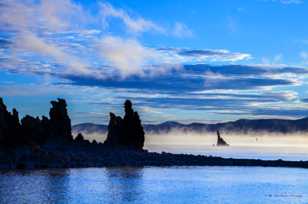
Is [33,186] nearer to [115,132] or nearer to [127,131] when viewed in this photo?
[127,131]

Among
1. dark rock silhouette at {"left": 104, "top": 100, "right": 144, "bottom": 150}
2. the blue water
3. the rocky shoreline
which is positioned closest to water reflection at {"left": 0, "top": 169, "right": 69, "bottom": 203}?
the blue water

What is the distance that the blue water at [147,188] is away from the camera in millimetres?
62125

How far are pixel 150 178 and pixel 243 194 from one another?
76.0ft

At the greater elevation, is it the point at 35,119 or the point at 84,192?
the point at 35,119

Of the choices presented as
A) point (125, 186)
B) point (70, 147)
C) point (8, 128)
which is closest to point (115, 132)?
point (70, 147)

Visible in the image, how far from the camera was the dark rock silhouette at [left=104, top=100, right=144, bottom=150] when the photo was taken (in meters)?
143

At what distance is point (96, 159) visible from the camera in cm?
12019

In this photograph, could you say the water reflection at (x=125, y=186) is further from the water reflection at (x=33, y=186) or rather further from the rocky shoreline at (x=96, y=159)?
the rocky shoreline at (x=96, y=159)

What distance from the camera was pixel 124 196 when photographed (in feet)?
213

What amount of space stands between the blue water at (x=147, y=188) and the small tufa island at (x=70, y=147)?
1205cm

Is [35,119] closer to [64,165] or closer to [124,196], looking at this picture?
[64,165]

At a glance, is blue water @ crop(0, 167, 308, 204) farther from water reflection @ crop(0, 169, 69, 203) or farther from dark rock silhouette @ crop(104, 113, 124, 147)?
dark rock silhouette @ crop(104, 113, 124, 147)

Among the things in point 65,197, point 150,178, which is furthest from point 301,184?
point 65,197

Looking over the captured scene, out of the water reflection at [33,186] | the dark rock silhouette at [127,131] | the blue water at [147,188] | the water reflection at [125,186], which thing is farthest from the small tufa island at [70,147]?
the water reflection at [125,186]
